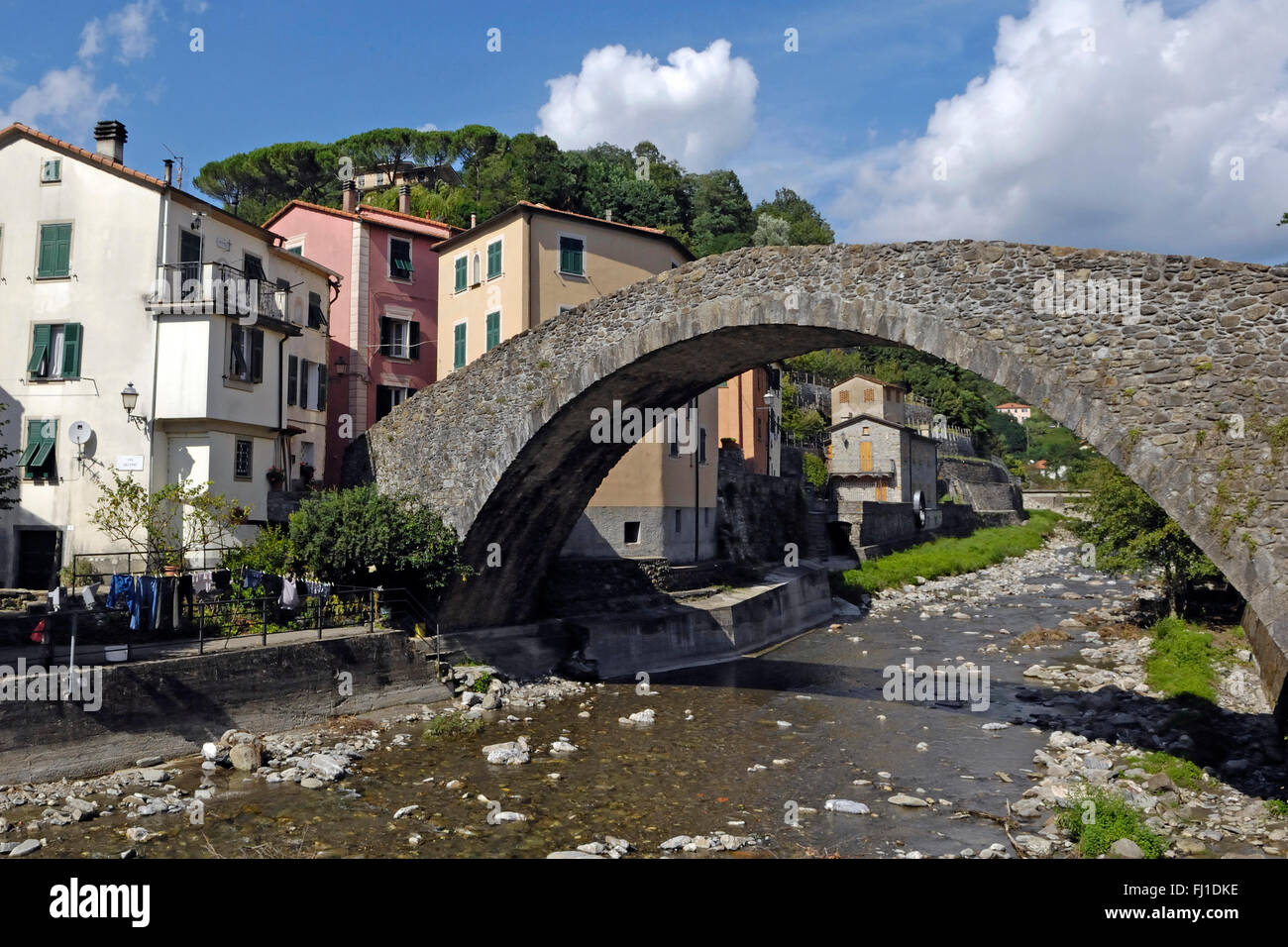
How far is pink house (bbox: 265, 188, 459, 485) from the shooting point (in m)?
25.4

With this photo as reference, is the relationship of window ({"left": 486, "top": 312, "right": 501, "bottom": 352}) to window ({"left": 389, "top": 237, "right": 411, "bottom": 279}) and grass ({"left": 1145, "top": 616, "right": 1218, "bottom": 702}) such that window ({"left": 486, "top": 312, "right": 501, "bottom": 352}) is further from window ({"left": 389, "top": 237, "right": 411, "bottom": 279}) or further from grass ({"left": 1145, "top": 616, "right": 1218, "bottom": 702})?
grass ({"left": 1145, "top": 616, "right": 1218, "bottom": 702})

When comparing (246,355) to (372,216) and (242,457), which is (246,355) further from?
(372,216)

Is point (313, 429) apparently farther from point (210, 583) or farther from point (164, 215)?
point (210, 583)

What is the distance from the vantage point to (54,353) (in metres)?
16.7

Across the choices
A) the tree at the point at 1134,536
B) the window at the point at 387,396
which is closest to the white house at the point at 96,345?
the window at the point at 387,396

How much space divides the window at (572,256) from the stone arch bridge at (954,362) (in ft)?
20.0

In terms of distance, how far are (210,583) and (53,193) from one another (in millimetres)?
8609

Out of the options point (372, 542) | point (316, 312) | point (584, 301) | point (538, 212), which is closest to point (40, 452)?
point (372, 542)

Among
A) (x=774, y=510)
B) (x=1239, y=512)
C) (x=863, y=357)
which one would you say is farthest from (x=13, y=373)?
(x=863, y=357)

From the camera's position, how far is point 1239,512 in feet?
29.0

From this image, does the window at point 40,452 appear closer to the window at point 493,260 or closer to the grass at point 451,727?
the grass at point 451,727

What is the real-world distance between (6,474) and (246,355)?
4.48 m

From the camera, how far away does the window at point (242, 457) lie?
1761 cm
